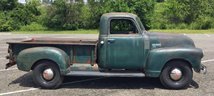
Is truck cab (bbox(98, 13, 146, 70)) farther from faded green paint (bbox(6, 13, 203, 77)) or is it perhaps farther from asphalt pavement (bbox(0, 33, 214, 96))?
asphalt pavement (bbox(0, 33, 214, 96))

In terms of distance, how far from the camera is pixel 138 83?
8.90 meters

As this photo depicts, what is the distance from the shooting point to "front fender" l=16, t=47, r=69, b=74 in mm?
8141

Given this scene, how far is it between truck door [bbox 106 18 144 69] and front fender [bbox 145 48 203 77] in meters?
0.25

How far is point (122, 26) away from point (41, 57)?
2089 mm

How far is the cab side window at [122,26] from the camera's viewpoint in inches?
332

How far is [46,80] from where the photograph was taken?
329 inches

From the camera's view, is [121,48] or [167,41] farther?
[167,41]

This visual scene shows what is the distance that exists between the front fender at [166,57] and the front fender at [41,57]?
1.95 metres

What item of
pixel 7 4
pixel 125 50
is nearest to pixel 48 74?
pixel 125 50

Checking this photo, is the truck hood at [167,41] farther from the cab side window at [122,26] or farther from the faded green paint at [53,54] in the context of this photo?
the faded green paint at [53,54]

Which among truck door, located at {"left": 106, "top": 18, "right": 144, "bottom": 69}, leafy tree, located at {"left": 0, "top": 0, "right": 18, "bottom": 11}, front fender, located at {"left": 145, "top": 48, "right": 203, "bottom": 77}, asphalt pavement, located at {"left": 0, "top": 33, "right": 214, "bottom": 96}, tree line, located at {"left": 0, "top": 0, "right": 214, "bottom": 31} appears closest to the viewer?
asphalt pavement, located at {"left": 0, "top": 33, "right": 214, "bottom": 96}

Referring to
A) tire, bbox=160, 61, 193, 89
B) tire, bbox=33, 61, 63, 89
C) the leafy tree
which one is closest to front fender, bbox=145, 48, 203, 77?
tire, bbox=160, 61, 193, 89

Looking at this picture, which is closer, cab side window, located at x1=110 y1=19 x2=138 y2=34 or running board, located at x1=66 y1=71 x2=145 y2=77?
running board, located at x1=66 y1=71 x2=145 y2=77

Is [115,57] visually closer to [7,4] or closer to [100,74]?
[100,74]
